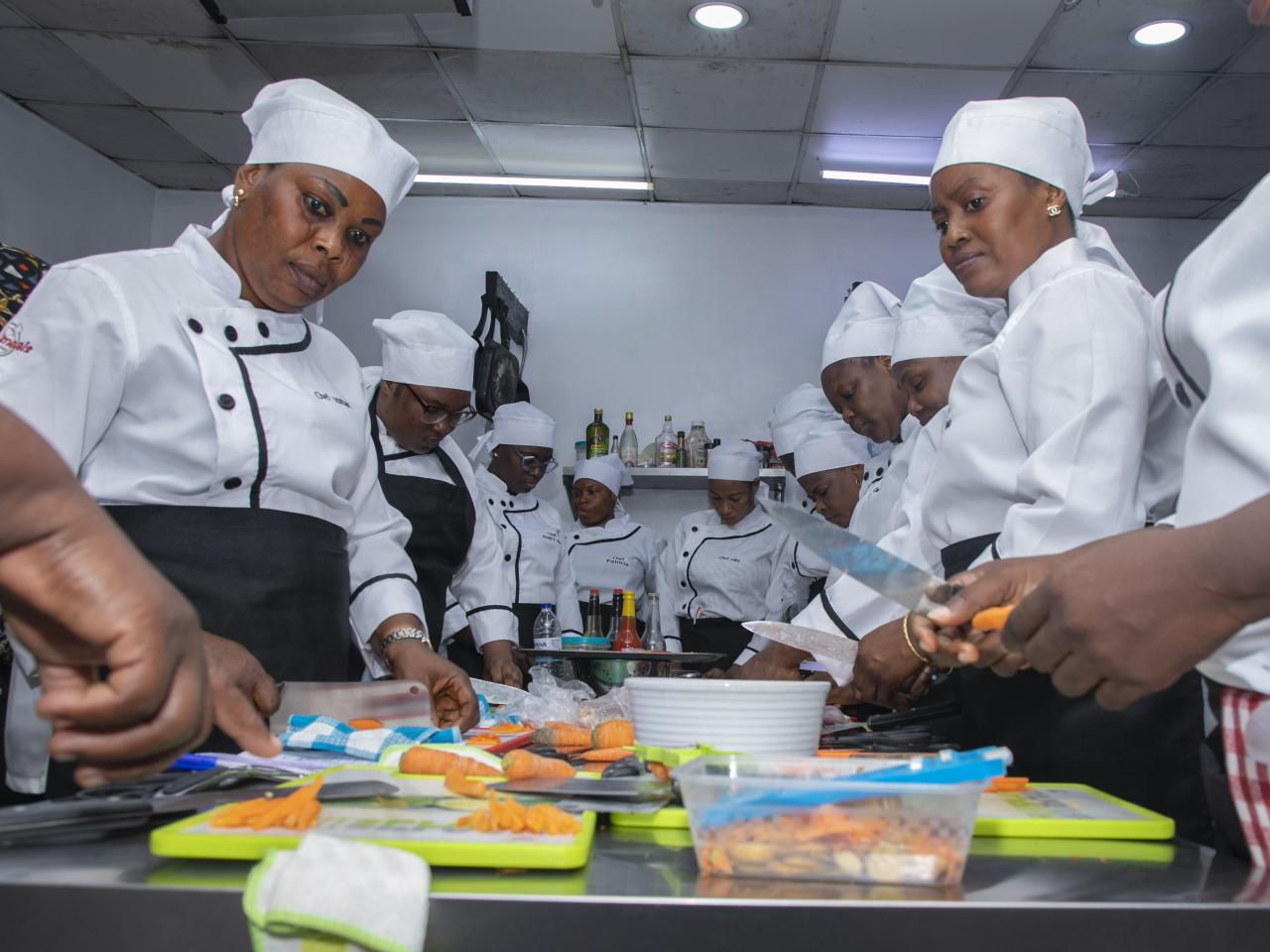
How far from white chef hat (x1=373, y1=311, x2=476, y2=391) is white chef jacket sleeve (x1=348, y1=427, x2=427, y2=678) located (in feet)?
4.67

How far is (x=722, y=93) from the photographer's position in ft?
15.1

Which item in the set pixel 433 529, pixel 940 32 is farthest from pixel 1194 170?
pixel 433 529

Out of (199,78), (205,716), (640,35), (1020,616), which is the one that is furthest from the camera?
(199,78)

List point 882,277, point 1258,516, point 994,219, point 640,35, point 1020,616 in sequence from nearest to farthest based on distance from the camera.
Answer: point 1258,516, point 1020,616, point 994,219, point 640,35, point 882,277

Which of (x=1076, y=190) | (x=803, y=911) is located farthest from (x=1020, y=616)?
(x=1076, y=190)

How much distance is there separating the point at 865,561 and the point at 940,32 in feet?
12.3

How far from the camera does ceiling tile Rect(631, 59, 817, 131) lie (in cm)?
438

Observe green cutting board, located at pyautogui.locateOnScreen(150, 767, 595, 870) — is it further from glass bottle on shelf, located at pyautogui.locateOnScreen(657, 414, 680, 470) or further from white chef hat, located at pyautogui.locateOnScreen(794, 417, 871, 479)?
glass bottle on shelf, located at pyautogui.locateOnScreen(657, 414, 680, 470)

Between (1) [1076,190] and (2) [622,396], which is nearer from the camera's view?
(1) [1076,190]

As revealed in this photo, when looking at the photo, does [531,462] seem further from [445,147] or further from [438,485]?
[438,485]

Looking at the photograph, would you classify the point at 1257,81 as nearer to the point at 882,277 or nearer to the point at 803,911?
the point at 882,277

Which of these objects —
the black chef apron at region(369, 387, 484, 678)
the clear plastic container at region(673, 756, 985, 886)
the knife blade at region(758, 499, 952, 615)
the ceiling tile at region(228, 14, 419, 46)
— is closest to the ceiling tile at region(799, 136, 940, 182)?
the ceiling tile at region(228, 14, 419, 46)

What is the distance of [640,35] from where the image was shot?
4141 mm

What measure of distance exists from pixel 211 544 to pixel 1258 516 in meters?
1.33
